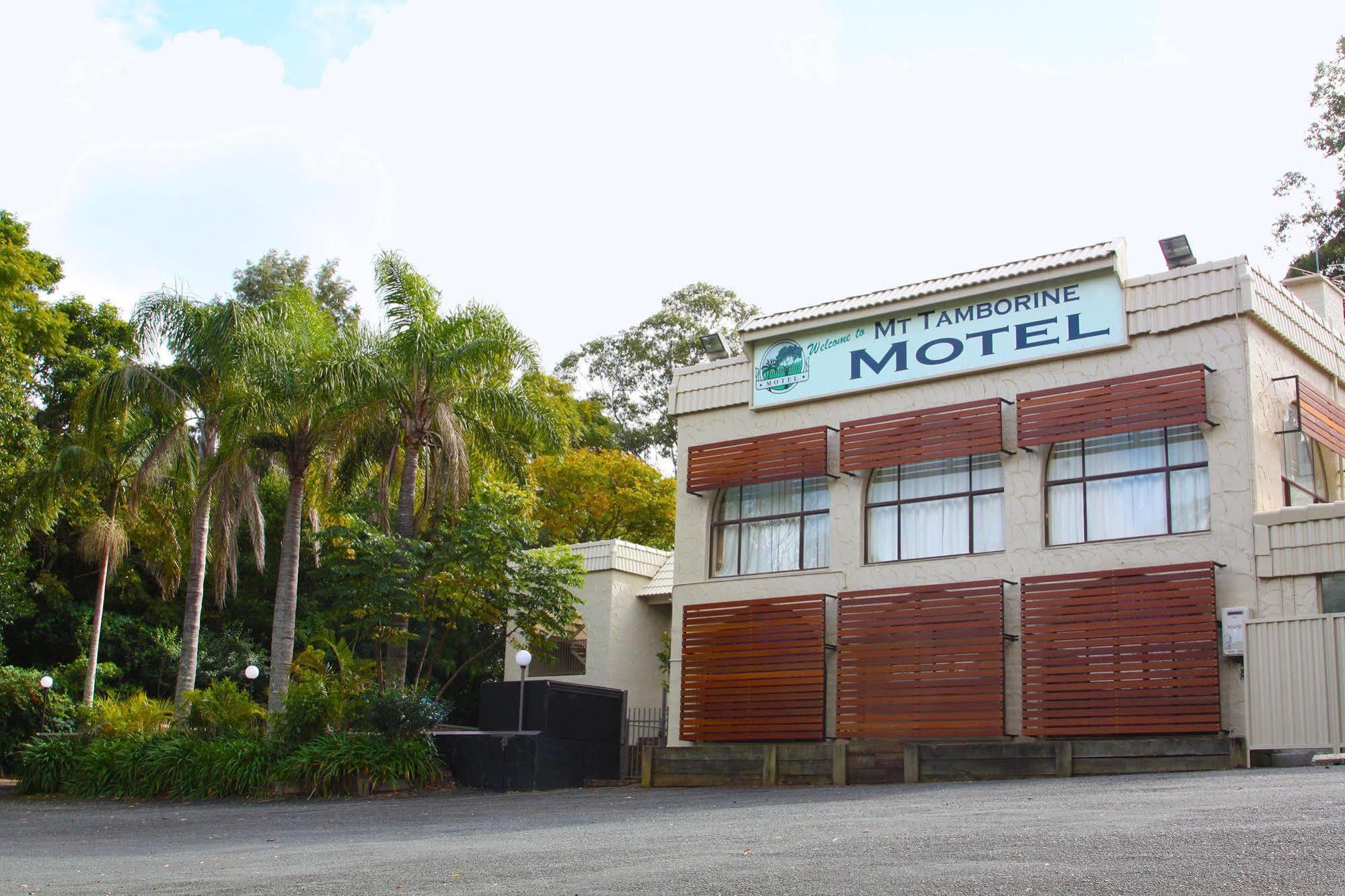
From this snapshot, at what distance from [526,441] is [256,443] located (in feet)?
16.3

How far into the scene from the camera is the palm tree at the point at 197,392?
25875mm

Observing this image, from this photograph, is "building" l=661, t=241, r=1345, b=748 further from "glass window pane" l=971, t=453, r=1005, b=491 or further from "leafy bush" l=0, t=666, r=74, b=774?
"leafy bush" l=0, t=666, r=74, b=774

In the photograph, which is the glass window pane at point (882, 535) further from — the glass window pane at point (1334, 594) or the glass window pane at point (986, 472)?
the glass window pane at point (1334, 594)

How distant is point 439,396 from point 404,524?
2.33 meters

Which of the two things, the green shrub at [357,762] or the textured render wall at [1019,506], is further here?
the green shrub at [357,762]

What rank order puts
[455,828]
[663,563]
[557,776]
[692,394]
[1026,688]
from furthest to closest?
[663,563] < [692,394] < [557,776] < [1026,688] < [455,828]

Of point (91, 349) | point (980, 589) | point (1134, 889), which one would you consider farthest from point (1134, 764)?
point (91, 349)

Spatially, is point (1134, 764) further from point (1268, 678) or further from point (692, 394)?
point (692, 394)

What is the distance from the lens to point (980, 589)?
19391 mm

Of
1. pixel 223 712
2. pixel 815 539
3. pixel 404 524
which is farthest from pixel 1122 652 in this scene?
pixel 223 712

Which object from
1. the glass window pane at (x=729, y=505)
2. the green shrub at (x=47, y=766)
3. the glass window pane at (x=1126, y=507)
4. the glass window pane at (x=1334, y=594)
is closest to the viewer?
the glass window pane at (x=1334, y=594)

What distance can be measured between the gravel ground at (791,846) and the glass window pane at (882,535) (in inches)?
205

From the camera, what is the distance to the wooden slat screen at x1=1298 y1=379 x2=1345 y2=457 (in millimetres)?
18547

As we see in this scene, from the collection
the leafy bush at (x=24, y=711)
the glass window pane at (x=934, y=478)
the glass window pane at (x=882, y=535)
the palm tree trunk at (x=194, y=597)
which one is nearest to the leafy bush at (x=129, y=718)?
the palm tree trunk at (x=194, y=597)
